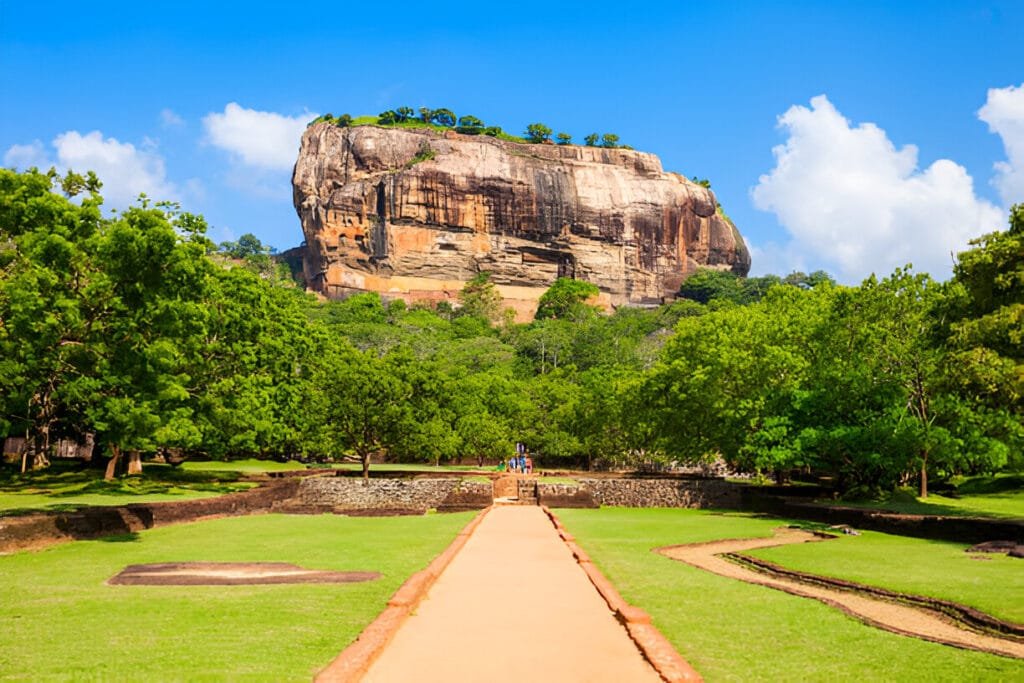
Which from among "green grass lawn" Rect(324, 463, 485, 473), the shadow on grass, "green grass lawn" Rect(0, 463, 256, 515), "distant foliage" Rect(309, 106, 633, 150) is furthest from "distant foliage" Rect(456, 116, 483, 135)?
the shadow on grass

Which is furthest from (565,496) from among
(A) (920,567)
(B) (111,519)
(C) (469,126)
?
(C) (469,126)

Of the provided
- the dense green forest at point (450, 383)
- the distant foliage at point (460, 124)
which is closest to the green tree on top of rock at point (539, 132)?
the distant foliage at point (460, 124)

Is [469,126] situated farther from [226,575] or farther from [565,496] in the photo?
[226,575]

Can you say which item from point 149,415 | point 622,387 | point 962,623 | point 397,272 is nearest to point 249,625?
point 962,623

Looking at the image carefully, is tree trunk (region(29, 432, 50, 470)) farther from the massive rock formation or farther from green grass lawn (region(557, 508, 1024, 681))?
the massive rock formation

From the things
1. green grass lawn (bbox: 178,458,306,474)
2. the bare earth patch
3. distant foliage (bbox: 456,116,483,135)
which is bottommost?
the bare earth patch

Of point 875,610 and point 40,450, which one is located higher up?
point 40,450

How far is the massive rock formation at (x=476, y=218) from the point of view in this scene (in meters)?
127

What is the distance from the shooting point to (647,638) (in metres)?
8.43

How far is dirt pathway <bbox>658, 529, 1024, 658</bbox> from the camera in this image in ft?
28.7

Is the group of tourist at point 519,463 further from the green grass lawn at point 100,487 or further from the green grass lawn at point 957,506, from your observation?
the green grass lawn at point 957,506

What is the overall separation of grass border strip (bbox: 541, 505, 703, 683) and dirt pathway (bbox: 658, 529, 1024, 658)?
8.96 ft

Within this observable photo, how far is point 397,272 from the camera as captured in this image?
127 metres

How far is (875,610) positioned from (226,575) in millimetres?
9408
